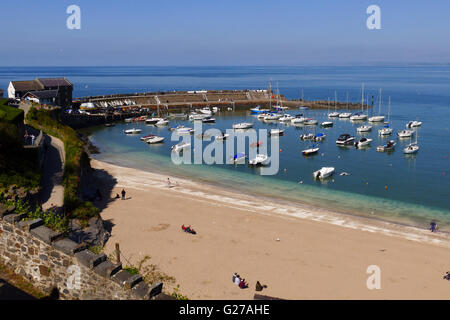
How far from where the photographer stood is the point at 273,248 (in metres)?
26.8

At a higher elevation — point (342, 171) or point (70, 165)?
point (70, 165)

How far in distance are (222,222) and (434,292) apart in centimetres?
1584

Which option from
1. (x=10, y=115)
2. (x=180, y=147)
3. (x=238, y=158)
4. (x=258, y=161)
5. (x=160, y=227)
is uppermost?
(x=10, y=115)

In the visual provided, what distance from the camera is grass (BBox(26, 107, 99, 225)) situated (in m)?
27.3

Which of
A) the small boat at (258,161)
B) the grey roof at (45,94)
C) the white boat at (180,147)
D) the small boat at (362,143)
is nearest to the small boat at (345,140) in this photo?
the small boat at (362,143)

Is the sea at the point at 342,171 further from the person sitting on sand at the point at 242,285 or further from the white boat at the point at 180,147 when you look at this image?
the person sitting on sand at the point at 242,285

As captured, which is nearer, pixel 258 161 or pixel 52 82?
pixel 258 161

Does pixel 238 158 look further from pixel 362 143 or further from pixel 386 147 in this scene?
pixel 386 147

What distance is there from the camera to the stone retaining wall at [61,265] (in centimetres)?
962

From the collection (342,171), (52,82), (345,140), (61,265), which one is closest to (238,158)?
(342,171)

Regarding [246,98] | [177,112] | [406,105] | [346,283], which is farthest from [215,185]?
[406,105]

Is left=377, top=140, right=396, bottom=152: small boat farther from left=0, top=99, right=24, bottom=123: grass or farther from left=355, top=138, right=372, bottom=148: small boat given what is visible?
left=0, top=99, right=24, bottom=123: grass

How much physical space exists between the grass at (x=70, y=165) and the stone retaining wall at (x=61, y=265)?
16132 mm

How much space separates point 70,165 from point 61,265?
23930 millimetres
